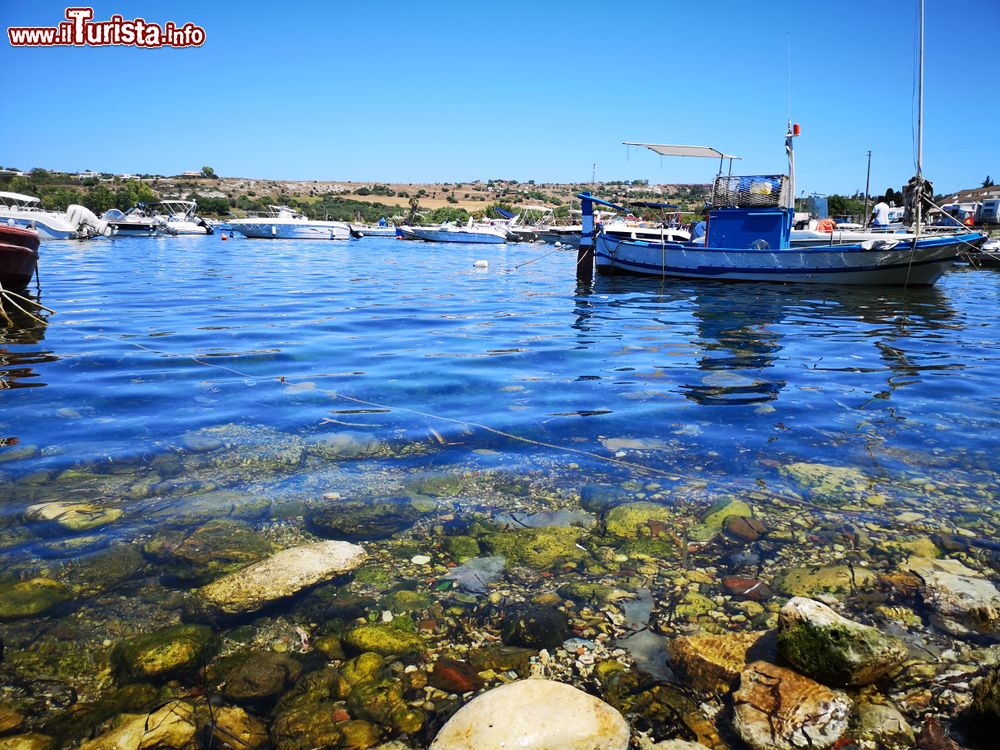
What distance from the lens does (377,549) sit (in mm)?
3662

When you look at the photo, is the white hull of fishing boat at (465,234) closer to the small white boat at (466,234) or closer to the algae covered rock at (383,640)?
the small white boat at (466,234)

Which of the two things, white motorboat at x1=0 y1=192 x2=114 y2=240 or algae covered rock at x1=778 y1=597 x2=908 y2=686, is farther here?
white motorboat at x1=0 y1=192 x2=114 y2=240

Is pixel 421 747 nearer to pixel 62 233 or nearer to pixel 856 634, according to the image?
pixel 856 634

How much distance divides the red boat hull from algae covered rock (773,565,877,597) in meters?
15.0

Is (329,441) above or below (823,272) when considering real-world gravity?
below

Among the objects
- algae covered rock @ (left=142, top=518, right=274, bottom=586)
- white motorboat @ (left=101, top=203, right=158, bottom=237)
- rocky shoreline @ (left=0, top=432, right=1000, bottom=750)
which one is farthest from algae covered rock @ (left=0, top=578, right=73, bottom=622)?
white motorboat @ (left=101, top=203, right=158, bottom=237)

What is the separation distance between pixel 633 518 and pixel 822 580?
3.67 feet

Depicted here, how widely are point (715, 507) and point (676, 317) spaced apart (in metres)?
10.7

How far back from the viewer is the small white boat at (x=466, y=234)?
64825 mm

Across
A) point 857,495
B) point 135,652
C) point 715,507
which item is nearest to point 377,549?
point 135,652

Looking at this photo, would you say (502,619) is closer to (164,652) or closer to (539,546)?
(539,546)

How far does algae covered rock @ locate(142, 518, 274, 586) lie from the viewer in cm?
338

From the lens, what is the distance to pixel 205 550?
11.8ft

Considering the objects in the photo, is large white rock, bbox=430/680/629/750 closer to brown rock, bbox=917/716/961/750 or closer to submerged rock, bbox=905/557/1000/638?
brown rock, bbox=917/716/961/750
